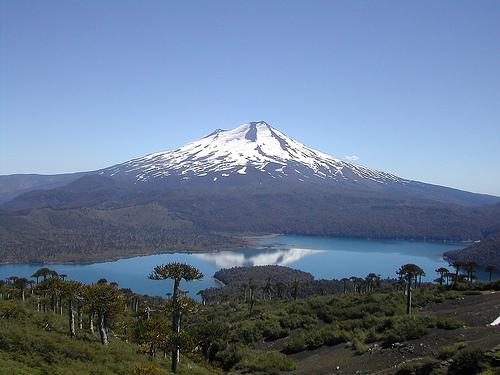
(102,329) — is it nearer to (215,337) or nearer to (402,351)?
(215,337)

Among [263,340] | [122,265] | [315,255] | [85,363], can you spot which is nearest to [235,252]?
[315,255]

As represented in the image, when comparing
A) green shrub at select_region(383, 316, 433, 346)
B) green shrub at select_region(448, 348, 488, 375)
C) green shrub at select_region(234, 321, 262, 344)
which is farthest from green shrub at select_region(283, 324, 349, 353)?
green shrub at select_region(448, 348, 488, 375)

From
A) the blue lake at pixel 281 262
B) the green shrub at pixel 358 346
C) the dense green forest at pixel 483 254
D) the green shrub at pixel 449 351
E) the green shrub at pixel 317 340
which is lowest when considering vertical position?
the blue lake at pixel 281 262

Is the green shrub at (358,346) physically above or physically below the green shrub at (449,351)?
below

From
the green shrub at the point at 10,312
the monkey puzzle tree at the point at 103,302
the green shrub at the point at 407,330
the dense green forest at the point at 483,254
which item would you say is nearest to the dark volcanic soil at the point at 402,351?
the green shrub at the point at 407,330

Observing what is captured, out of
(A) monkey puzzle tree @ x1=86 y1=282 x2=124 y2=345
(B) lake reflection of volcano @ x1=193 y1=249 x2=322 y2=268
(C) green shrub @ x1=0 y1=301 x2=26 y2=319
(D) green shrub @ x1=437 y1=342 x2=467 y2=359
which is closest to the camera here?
(D) green shrub @ x1=437 y1=342 x2=467 y2=359

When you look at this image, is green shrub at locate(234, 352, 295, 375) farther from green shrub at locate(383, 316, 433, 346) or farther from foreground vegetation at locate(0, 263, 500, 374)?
green shrub at locate(383, 316, 433, 346)

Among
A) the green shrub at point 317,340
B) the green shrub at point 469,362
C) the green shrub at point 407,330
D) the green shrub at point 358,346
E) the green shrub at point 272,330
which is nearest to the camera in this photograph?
the green shrub at point 469,362

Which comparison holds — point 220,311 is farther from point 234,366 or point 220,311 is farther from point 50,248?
point 50,248

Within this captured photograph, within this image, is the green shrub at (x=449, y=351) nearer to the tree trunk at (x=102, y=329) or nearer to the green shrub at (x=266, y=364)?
the green shrub at (x=266, y=364)

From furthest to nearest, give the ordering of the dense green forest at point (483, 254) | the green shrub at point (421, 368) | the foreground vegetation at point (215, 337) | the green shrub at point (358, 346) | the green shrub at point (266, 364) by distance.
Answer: the dense green forest at point (483, 254) → the green shrub at point (266, 364) → the green shrub at point (358, 346) → the foreground vegetation at point (215, 337) → the green shrub at point (421, 368)
